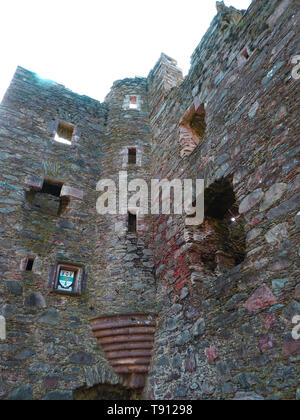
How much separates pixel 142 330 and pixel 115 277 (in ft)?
3.30

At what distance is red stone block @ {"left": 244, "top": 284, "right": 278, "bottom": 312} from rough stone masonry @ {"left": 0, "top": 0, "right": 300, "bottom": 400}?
13 millimetres

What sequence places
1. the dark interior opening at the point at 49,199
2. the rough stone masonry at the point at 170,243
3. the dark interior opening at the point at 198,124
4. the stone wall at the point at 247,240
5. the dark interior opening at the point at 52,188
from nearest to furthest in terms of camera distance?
the stone wall at the point at 247,240, the rough stone masonry at the point at 170,243, the dark interior opening at the point at 198,124, the dark interior opening at the point at 49,199, the dark interior opening at the point at 52,188

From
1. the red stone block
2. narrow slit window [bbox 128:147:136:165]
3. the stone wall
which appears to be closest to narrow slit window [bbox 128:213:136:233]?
the stone wall

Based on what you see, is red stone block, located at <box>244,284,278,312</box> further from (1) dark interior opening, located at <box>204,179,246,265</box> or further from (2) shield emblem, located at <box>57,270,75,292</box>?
(2) shield emblem, located at <box>57,270,75,292</box>

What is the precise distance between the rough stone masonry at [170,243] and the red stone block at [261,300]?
1 centimetres

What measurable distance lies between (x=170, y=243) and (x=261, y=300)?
2.30 meters

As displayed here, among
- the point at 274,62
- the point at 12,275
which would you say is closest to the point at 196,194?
the point at 274,62

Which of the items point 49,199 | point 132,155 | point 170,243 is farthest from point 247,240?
point 132,155

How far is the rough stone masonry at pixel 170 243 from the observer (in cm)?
311

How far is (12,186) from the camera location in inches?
229

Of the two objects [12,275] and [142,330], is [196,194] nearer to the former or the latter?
[142,330]

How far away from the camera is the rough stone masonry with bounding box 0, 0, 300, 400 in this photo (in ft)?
10.2

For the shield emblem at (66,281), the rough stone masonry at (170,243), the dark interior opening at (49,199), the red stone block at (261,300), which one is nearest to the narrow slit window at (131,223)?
the rough stone masonry at (170,243)

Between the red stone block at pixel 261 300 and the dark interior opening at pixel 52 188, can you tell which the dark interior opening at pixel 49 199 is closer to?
the dark interior opening at pixel 52 188
